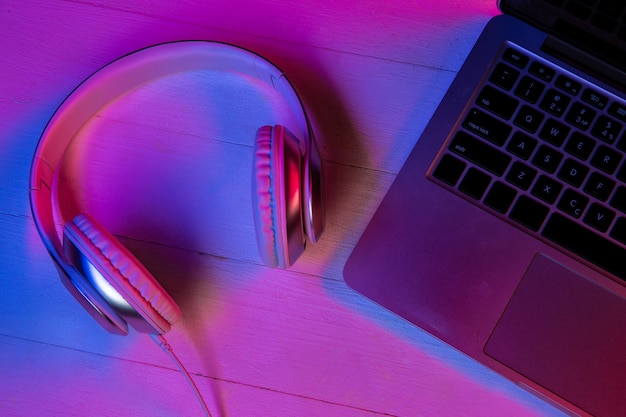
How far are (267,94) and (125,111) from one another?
17 cm

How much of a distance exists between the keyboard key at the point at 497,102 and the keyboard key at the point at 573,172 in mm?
78

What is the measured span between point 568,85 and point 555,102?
1.0 inches

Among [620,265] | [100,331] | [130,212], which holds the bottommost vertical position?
[100,331]

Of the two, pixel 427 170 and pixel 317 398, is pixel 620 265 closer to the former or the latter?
pixel 427 170

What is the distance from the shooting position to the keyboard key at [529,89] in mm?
529

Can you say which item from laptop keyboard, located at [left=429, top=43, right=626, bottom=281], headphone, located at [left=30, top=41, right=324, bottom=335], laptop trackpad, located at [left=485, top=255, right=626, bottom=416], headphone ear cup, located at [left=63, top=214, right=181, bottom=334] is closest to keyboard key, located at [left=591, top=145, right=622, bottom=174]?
laptop keyboard, located at [left=429, top=43, right=626, bottom=281]

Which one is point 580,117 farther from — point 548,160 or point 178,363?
point 178,363

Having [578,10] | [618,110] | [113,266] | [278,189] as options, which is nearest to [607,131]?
[618,110]

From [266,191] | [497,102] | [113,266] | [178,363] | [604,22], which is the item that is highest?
[604,22]

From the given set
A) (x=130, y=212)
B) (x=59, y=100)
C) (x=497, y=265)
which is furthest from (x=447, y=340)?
(x=59, y=100)

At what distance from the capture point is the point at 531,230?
523 mm

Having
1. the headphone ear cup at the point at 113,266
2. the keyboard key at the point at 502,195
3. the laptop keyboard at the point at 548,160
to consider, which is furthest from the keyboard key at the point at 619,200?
the headphone ear cup at the point at 113,266

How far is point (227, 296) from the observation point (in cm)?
56

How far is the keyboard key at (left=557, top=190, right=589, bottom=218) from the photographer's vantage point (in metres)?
A: 0.52
